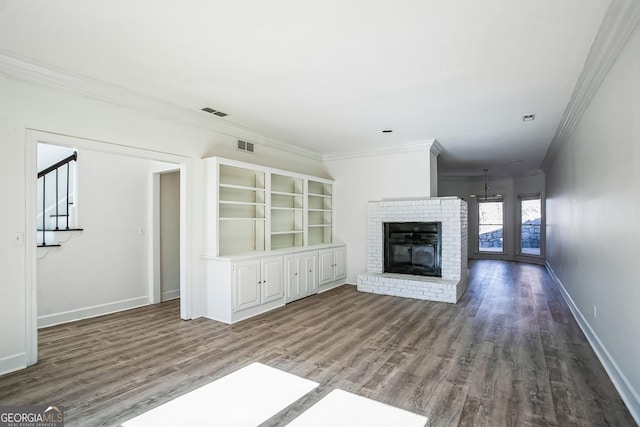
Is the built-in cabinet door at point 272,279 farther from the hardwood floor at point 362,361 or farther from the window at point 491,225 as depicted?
the window at point 491,225

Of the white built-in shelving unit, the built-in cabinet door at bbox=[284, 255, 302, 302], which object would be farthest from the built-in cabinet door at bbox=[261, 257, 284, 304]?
the built-in cabinet door at bbox=[284, 255, 302, 302]

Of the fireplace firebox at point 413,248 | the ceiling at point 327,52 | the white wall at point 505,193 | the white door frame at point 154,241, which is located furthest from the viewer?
the white wall at point 505,193

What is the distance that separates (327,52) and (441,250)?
4.09m

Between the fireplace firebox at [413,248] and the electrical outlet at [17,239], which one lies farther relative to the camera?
the fireplace firebox at [413,248]

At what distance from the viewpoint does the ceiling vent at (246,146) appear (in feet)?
16.5

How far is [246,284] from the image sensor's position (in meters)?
4.38

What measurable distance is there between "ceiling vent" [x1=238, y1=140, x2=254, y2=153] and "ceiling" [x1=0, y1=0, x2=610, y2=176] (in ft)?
2.05

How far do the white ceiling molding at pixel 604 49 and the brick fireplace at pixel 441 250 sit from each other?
7.30ft

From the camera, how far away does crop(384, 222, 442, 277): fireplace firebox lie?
18.9 feet

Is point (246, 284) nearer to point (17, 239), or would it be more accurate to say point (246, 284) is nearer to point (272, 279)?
point (272, 279)

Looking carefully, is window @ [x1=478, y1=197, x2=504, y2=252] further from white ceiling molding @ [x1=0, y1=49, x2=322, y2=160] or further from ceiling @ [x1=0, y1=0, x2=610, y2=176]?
white ceiling molding @ [x1=0, y1=49, x2=322, y2=160]

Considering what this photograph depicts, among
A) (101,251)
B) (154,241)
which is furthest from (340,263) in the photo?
(101,251)

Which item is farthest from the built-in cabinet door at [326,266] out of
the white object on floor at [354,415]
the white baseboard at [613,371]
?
the white baseboard at [613,371]

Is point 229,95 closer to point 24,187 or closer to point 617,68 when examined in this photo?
point 24,187
